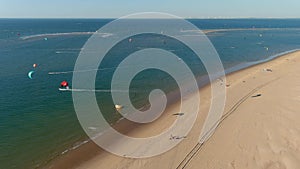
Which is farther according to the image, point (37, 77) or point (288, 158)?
point (37, 77)

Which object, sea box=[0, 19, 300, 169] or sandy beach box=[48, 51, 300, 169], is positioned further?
sea box=[0, 19, 300, 169]

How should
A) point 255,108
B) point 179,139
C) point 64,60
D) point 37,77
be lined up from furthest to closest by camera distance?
point 64,60
point 37,77
point 255,108
point 179,139

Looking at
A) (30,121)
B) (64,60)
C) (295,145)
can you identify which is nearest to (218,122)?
(295,145)

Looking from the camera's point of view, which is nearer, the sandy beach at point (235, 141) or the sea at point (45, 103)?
the sandy beach at point (235, 141)

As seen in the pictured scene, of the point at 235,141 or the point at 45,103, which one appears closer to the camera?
the point at 235,141

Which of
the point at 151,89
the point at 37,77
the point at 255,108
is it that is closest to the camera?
the point at 255,108

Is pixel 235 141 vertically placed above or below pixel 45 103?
below

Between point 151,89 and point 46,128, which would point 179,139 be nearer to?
point 46,128

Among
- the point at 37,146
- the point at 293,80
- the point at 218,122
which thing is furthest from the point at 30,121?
the point at 293,80
